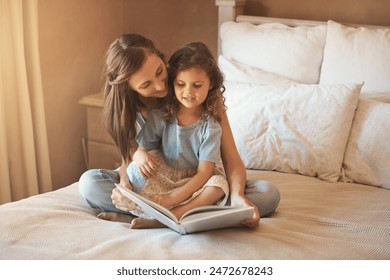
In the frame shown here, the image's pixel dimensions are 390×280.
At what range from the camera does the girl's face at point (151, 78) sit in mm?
1555

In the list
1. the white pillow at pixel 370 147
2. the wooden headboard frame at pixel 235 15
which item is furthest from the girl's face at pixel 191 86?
the wooden headboard frame at pixel 235 15

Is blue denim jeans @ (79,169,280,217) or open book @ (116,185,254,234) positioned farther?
blue denim jeans @ (79,169,280,217)

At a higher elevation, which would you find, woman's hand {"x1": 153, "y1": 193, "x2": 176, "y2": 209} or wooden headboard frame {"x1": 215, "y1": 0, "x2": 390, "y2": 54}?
wooden headboard frame {"x1": 215, "y1": 0, "x2": 390, "y2": 54}

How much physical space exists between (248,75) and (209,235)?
98 cm

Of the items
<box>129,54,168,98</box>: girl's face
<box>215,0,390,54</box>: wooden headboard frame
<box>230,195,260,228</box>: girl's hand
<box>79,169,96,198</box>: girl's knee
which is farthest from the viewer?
<box>215,0,390,54</box>: wooden headboard frame

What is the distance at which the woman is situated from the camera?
1.55 meters

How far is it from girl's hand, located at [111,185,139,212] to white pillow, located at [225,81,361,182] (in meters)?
0.56

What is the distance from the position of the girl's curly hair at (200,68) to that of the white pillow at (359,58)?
657 millimetres

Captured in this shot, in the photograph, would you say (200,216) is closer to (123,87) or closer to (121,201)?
(121,201)

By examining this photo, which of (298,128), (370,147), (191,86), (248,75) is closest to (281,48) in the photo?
(248,75)

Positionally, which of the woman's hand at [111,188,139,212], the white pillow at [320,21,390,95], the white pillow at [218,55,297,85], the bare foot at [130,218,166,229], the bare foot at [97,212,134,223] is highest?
the white pillow at [320,21,390,95]

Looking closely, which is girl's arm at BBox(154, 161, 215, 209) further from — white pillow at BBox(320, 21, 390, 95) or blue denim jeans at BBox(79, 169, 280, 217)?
white pillow at BBox(320, 21, 390, 95)

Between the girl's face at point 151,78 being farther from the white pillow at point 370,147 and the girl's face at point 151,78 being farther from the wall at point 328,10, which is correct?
the wall at point 328,10

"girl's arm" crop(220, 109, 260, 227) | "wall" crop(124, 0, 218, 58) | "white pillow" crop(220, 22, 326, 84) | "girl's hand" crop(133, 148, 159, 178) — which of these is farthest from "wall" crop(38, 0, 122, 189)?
"girl's arm" crop(220, 109, 260, 227)
